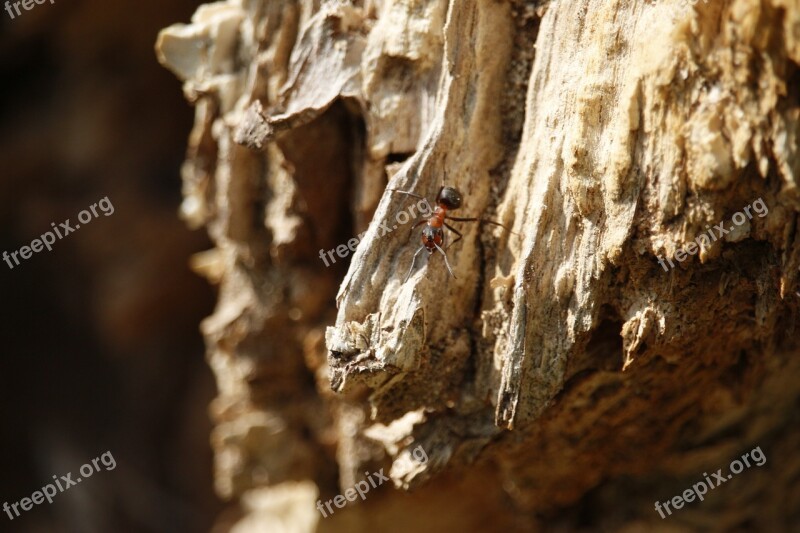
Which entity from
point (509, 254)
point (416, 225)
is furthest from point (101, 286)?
point (509, 254)

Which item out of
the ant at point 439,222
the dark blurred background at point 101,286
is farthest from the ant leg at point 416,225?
the dark blurred background at point 101,286

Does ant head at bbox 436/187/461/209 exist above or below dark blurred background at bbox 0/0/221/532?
below

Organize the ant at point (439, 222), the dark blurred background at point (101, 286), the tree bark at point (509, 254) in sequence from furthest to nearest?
1. the dark blurred background at point (101, 286)
2. the ant at point (439, 222)
3. the tree bark at point (509, 254)

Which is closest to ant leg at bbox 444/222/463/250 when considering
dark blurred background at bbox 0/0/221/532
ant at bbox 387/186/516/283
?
ant at bbox 387/186/516/283

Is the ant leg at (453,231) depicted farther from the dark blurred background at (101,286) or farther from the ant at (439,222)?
the dark blurred background at (101,286)

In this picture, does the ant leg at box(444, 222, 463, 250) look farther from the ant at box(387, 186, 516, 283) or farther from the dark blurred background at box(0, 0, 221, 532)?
the dark blurred background at box(0, 0, 221, 532)
